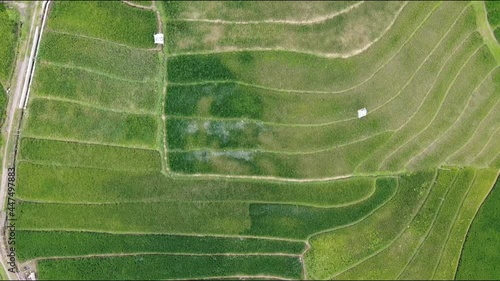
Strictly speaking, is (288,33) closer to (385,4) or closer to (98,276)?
(385,4)

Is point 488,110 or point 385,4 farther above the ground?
point 385,4

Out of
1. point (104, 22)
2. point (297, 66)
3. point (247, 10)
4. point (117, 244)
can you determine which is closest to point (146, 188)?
point (117, 244)

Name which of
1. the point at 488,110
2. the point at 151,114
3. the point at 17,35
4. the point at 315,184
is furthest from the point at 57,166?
the point at 488,110

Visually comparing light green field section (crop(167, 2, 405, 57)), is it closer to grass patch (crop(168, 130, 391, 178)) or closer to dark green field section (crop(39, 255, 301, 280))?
grass patch (crop(168, 130, 391, 178))

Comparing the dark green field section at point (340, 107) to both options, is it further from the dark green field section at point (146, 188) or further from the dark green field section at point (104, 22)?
the dark green field section at point (104, 22)

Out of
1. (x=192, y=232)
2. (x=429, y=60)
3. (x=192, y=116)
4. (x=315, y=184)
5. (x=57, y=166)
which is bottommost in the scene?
(x=192, y=232)
